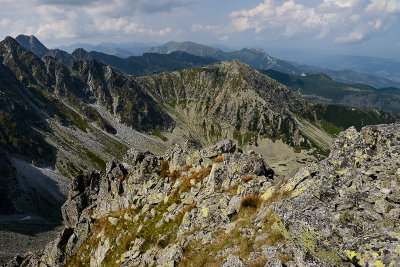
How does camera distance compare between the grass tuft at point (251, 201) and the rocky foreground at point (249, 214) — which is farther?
the grass tuft at point (251, 201)

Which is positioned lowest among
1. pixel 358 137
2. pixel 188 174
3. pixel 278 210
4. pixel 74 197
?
pixel 74 197

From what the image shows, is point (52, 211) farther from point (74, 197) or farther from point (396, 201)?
point (396, 201)

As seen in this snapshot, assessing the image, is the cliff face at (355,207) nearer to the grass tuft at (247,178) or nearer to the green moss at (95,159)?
the grass tuft at (247,178)

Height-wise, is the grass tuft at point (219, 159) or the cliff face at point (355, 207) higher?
the cliff face at point (355, 207)

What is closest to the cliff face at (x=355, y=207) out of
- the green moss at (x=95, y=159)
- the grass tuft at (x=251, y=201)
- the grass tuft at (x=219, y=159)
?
the grass tuft at (x=251, y=201)

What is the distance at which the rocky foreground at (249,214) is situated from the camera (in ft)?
40.7

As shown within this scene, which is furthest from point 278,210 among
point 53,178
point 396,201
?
point 53,178

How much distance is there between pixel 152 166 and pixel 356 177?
121 feet

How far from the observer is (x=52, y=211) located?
118 metres

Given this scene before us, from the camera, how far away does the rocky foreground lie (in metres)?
12.4

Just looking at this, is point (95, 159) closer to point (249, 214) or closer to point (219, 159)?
point (219, 159)

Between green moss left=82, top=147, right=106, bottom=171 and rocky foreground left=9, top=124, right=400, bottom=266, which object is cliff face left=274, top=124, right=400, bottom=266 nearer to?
rocky foreground left=9, top=124, right=400, bottom=266

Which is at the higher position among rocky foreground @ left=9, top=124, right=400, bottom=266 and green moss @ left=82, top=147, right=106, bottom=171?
rocky foreground @ left=9, top=124, right=400, bottom=266

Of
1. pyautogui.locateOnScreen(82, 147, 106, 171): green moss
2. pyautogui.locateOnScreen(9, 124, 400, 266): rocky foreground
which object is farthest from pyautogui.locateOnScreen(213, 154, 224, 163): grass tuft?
pyautogui.locateOnScreen(82, 147, 106, 171): green moss
